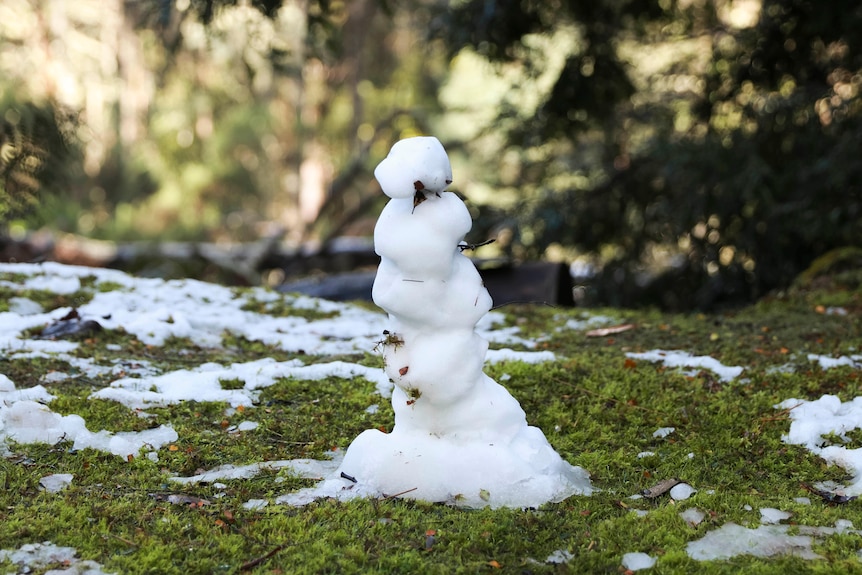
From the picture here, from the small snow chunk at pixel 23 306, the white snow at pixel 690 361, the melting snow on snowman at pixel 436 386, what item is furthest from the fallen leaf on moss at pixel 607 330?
the small snow chunk at pixel 23 306

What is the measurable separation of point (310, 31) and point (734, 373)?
16.5 feet

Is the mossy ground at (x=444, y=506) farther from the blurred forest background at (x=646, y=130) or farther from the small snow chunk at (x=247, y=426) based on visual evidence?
the blurred forest background at (x=646, y=130)

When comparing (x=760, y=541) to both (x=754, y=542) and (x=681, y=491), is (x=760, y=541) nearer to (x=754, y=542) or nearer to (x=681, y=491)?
(x=754, y=542)

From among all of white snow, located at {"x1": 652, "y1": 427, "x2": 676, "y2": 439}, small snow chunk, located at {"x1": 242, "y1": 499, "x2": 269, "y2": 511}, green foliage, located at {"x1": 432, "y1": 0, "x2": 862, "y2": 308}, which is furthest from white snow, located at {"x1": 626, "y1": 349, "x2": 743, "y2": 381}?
green foliage, located at {"x1": 432, "y1": 0, "x2": 862, "y2": 308}

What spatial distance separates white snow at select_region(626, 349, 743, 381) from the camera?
14.4 feet

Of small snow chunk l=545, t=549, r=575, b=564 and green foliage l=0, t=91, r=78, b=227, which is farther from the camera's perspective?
green foliage l=0, t=91, r=78, b=227

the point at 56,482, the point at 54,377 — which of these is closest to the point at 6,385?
the point at 54,377

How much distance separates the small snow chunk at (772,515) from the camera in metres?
2.69

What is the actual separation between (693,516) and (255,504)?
152 centimetres

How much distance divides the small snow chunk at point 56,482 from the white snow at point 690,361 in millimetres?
3155

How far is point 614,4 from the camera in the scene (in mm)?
8711

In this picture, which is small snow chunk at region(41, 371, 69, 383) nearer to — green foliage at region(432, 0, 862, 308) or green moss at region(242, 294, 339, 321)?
green moss at region(242, 294, 339, 321)

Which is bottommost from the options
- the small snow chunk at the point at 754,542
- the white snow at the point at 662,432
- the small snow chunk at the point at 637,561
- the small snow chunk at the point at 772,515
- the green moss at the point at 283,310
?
the small snow chunk at the point at 637,561

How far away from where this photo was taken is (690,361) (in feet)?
15.2
